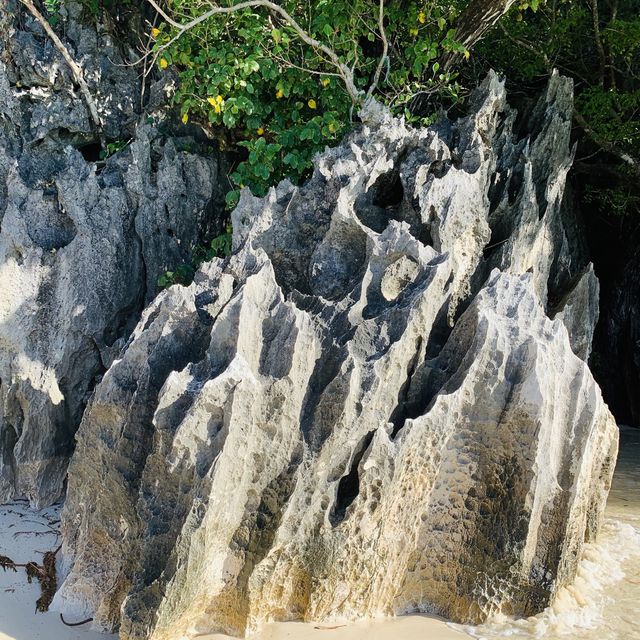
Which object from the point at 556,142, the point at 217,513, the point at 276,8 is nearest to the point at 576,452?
the point at 217,513


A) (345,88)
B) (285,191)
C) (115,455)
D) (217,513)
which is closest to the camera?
(217,513)

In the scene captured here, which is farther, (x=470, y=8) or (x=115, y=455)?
(x=470, y=8)

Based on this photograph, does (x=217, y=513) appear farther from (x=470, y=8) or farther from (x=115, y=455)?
(x=470, y=8)

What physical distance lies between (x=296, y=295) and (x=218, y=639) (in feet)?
7.50

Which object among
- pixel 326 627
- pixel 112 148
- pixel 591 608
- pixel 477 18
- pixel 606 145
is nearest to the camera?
pixel 326 627

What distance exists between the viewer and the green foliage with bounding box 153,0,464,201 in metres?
6.47

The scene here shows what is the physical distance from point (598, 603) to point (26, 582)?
371cm

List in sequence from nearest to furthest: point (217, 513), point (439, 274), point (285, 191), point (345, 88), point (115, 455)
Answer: point (217, 513) < point (115, 455) < point (439, 274) < point (285, 191) < point (345, 88)

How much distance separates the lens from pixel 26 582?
439 centimetres

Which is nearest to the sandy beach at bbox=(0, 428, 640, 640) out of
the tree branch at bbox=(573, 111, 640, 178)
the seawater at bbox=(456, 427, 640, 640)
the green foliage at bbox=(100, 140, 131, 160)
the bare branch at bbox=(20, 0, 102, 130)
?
the seawater at bbox=(456, 427, 640, 640)

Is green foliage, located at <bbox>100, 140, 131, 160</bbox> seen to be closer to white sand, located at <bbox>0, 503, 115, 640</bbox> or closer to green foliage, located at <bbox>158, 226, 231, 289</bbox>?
green foliage, located at <bbox>158, 226, 231, 289</bbox>

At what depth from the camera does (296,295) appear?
15.9 feet

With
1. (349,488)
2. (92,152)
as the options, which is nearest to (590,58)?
(92,152)

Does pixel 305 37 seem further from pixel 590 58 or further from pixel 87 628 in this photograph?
pixel 87 628
